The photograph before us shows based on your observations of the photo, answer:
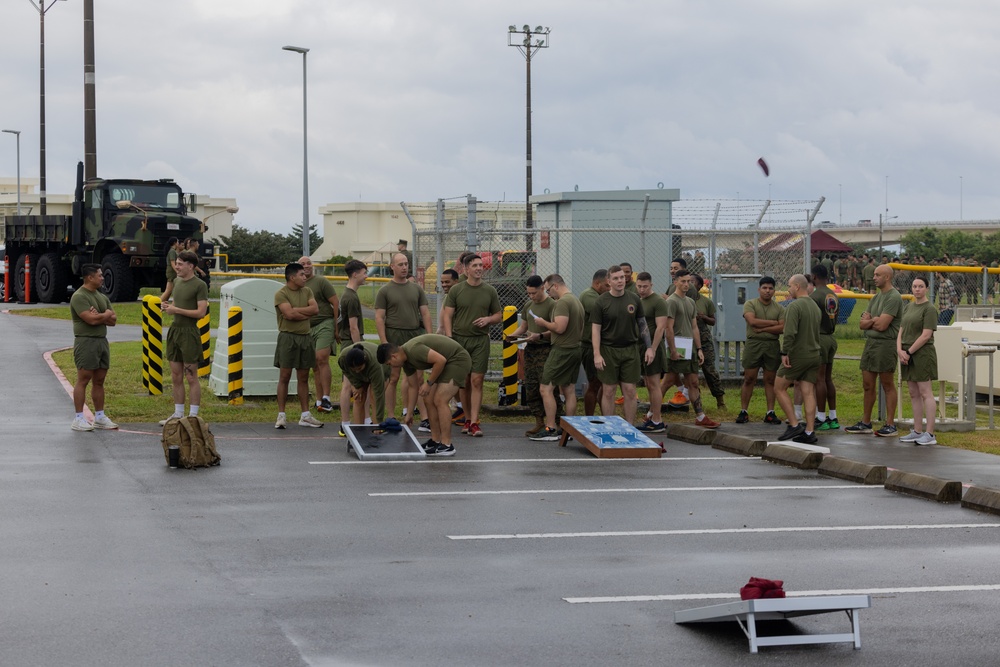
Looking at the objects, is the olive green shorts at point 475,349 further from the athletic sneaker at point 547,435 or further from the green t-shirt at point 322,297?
the green t-shirt at point 322,297

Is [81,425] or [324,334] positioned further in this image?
[324,334]

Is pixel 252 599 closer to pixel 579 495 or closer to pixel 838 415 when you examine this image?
pixel 579 495

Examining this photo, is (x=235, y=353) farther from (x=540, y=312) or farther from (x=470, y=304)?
(x=540, y=312)

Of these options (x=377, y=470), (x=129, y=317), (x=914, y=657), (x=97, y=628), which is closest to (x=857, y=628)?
(x=914, y=657)

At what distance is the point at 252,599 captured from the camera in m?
7.34

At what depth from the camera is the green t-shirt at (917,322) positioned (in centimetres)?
1398

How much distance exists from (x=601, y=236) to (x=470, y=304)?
9375 mm

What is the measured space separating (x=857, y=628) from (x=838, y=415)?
1066cm

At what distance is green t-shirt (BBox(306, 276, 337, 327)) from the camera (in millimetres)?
15500

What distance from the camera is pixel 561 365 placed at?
1427 centimetres

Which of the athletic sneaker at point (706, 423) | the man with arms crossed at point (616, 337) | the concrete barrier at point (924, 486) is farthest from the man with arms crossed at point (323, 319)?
the concrete barrier at point (924, 486)

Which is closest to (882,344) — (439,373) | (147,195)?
(439,373)

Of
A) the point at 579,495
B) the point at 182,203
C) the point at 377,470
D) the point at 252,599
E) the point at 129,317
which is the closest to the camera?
the point at 252,599

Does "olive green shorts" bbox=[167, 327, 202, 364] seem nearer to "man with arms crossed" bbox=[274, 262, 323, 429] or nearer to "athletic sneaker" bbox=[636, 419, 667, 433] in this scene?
"man with arms crossed" bbox=[274, 262, 323, 429]
